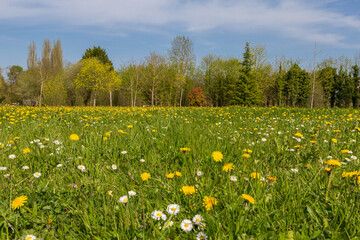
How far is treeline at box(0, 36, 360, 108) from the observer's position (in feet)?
107

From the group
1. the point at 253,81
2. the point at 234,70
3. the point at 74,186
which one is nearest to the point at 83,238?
the point at 74,186

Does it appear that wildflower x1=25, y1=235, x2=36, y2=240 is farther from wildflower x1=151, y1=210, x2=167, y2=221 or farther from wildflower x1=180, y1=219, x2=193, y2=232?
wildflower x1=180, y1=219, x2=193, y2=232

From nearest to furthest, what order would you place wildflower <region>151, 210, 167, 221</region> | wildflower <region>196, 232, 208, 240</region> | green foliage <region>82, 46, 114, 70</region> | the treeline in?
1. wildflower <region>196, 232, 208, 240</region>
2. wildflower <region>151, 210, 167, 221</region>
3. the treeline
4. green foliage <region>82, 46, 114, 70</region>

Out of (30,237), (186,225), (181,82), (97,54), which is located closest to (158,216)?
(186,225)

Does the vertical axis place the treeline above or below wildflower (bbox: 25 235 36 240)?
above

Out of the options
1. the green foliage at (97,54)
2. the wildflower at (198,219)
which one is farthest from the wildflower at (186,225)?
the green foliage at (97,54)

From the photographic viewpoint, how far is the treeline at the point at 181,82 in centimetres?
3259

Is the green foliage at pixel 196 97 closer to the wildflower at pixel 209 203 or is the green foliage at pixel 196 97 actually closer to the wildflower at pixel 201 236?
the wildflower at pixel 209 203

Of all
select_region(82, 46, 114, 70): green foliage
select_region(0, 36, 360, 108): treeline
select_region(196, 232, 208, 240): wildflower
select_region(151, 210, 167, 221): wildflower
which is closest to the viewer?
select_region(196, 232, 208, 240): wildflower

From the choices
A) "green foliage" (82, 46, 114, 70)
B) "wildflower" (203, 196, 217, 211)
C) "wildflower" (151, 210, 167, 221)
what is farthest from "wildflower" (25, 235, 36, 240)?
"green foliage" (82, 46, 114, 70)

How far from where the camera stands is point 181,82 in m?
33.6

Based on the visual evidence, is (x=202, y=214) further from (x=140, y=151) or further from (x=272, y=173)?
(x=140, y=151)

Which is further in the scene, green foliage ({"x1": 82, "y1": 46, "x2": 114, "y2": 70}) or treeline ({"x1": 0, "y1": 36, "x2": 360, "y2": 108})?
green foliage ({"x1": 82, "y1": 46, "x2": 114, "y2": 70})

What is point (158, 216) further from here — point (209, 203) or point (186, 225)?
point (209, 203)
